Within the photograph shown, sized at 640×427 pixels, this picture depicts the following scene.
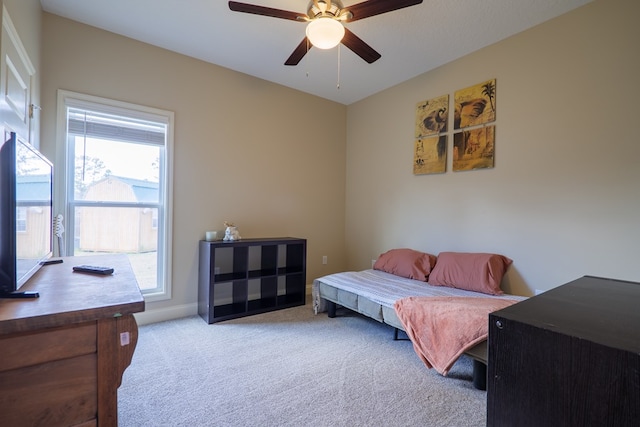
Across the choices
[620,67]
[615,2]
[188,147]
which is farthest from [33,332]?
[615,2]

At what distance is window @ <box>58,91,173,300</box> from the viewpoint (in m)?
2.60

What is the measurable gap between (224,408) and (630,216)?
3.00 meters

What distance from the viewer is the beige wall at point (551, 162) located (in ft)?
6.94

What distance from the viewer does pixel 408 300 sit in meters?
2.37

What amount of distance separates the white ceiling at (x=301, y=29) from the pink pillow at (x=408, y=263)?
6.86 feet

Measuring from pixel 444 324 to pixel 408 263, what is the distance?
124cm

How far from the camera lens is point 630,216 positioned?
6.84ft

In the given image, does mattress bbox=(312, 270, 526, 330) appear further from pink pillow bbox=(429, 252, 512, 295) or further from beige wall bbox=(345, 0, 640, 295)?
beige wall bbox=(345, 0, 640, 295)

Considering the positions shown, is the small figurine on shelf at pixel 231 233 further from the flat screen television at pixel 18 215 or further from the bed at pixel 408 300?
the flat screen television at pixel 18 215

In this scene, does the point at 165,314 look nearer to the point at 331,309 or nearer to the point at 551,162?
the point at 331,309

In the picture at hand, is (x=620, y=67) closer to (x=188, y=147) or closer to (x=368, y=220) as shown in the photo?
(x=368, y=220)

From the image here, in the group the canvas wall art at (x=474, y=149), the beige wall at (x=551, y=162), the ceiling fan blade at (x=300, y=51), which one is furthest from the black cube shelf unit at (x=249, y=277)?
the canvas wall art at (x=474, y=149)

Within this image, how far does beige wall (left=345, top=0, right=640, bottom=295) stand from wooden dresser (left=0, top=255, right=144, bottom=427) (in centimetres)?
295

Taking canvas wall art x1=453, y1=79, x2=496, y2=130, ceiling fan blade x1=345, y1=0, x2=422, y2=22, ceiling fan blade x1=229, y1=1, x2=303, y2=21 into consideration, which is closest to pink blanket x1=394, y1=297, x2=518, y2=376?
canvas wall art x1=453, y1=79, x2=496, y2=130
